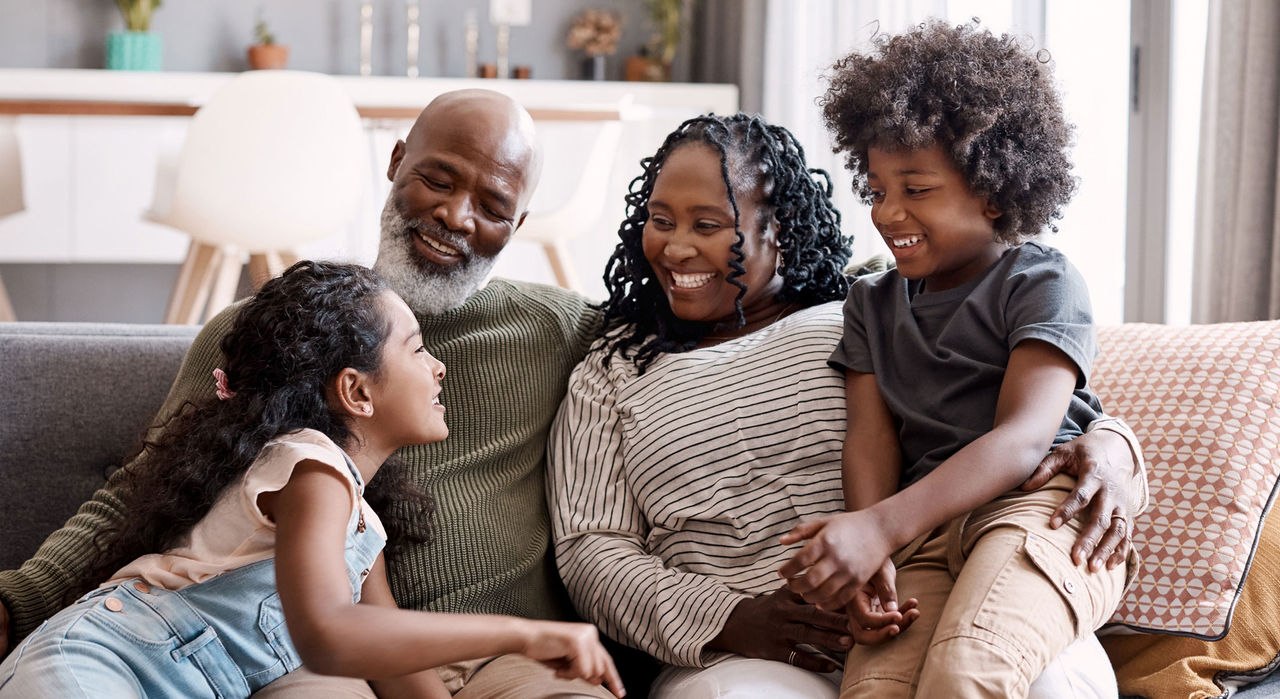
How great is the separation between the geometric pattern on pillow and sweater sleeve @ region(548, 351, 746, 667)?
0.49m

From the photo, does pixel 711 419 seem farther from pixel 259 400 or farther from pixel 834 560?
pixel 259 400

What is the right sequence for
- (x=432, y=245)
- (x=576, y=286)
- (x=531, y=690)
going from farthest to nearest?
(x=576, y=286)
(x=432, y=245)
(x=531, y=690)

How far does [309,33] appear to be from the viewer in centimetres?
524

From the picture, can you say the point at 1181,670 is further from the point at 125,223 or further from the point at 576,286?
the point at 125,223

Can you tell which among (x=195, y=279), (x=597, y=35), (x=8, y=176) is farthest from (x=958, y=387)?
(x=597, y=35)

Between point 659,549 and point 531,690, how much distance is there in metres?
0.26

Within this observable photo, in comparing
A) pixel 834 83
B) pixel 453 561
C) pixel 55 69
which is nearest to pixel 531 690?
pixel 453 561

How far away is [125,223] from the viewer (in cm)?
465

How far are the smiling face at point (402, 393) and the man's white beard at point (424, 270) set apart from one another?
254 millimetres

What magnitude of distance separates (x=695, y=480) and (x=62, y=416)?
0.86 metres

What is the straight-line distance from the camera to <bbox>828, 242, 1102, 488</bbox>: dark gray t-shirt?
51.7 inches

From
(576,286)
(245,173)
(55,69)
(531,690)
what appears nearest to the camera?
(531,690)

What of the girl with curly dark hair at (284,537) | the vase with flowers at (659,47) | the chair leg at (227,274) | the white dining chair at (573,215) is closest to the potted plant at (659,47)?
the vase with flowers at (659,47)

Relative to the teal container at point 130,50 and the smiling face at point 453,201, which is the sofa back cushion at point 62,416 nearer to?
the smiling face at point 453,201
